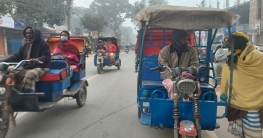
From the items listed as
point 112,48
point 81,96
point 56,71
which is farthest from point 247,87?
point 112,48

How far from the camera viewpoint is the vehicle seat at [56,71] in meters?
4.81

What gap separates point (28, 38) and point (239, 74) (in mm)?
3841

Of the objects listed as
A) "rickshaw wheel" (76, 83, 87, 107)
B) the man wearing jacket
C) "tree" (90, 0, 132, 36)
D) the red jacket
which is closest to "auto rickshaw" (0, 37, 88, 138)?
"rickshaw wheel" (76, 83, 87, 107)

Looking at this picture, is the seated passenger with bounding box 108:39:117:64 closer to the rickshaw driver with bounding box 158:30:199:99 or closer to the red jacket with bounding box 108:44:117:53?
the red jacket with bounding box 108:44:117:53

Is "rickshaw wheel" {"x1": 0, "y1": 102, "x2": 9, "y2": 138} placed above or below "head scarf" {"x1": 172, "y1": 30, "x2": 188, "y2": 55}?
below

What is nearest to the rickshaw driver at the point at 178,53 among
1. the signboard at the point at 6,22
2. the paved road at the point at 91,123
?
the paved road at the point at 91,123

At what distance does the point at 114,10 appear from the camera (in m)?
67.4

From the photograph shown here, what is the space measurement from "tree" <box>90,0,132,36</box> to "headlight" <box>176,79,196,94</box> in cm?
6547

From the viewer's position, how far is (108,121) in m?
5.30

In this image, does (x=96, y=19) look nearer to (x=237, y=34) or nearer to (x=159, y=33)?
(x=159, y=33)

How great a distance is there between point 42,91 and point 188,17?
294cm

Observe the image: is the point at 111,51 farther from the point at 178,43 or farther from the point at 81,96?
the point at 178,43

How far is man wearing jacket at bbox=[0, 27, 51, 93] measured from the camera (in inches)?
172

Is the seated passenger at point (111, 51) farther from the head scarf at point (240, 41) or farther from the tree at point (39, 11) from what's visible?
the head scarf at point (240, 41)
